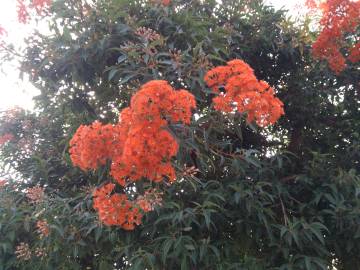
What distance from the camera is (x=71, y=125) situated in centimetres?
450

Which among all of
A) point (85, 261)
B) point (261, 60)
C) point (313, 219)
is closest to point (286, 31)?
point (261, 60)

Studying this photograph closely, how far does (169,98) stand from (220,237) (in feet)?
4.99

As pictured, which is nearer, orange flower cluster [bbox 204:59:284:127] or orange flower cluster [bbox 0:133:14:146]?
orange flower cluster [bbox 204:59:284:127]

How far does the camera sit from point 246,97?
2.66m

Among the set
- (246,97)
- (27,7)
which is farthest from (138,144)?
(27,7)

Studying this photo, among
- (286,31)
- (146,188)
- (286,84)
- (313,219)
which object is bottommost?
(313,219)

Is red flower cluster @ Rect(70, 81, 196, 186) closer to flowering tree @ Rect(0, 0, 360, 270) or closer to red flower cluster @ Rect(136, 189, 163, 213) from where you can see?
flowering tree @ Rect(0, 0, 360, 270)

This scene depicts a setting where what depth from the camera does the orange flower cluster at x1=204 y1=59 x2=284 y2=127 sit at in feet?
8.75

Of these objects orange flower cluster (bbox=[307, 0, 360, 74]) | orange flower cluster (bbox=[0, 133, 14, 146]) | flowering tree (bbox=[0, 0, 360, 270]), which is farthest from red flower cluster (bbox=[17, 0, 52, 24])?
orange flower cluster (bbox=[307, 0, 360, 74])

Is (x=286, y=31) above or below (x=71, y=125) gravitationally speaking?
above

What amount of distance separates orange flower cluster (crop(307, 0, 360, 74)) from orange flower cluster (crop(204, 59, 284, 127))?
4.90 ft

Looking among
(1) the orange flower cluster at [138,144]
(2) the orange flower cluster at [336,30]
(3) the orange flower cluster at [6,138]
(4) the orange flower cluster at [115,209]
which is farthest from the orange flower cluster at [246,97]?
(3) the orange flower cluster at [6,138]

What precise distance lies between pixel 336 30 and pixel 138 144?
253cm

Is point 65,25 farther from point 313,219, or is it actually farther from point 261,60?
point 313,219
